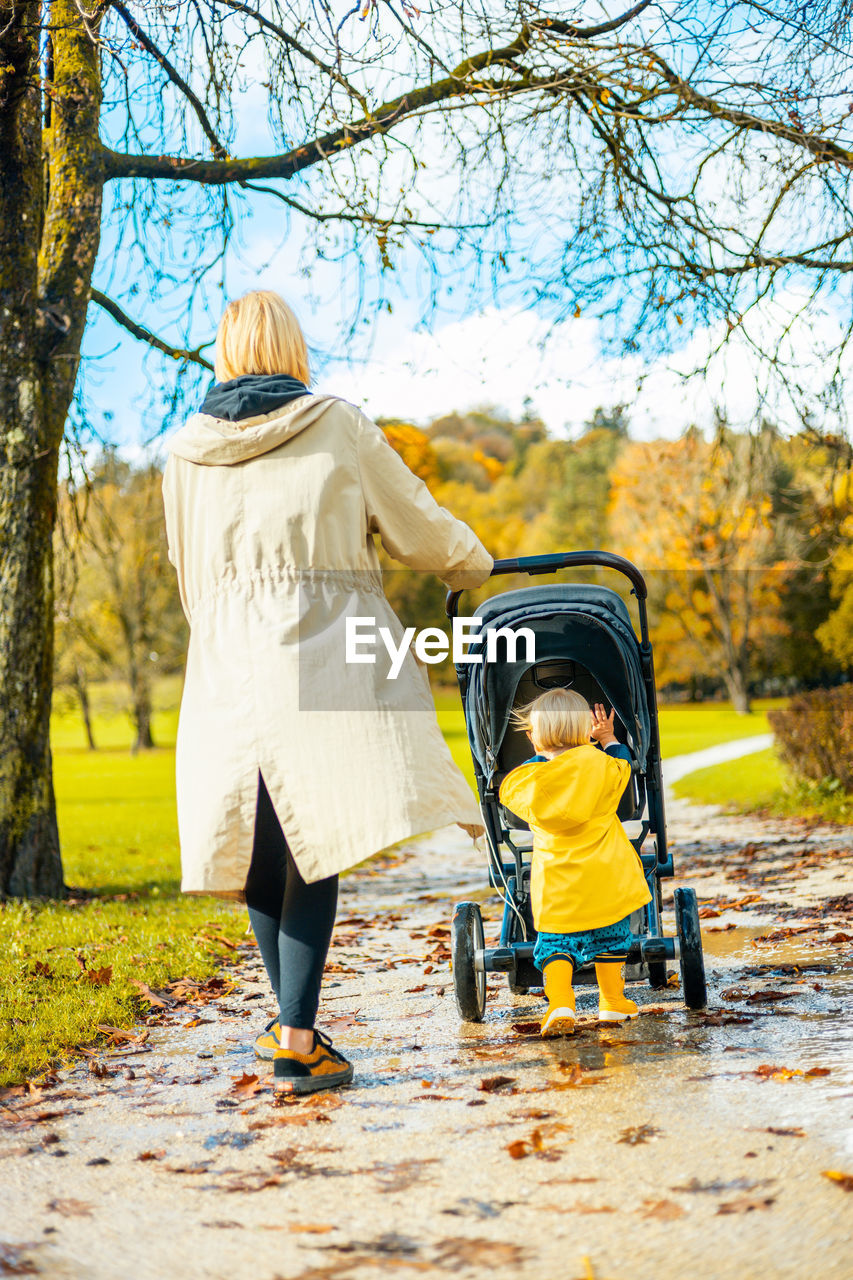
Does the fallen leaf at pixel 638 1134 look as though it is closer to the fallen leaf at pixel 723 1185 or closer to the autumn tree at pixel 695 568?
the fallen leaf at pixel 723 1185

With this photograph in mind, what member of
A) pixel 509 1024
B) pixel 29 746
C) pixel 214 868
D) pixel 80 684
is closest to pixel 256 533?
pixel 214 868

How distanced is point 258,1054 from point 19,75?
602cm

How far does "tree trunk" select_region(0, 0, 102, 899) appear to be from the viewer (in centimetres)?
782

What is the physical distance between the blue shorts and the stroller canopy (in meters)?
0.66

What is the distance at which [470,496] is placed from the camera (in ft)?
205

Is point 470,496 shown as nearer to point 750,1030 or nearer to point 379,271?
point 379,271

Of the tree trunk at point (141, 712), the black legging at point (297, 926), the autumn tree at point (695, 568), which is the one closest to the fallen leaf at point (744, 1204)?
the black legging at point (297, 926)

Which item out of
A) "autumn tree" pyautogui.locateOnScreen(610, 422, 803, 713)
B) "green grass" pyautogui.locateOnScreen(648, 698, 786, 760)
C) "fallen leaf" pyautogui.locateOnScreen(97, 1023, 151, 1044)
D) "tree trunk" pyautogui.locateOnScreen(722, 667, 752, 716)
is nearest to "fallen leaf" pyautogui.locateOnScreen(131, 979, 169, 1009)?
"fallen leaf" pyautogui.locateOnScreen(97, 1023, 151, 1044)

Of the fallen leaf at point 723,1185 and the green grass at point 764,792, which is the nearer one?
the fallen leaf at point 723,1185

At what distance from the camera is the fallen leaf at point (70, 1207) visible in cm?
270

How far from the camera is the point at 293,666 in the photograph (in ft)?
11.2

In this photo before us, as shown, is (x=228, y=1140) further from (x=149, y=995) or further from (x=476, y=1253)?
(x=149, y=995)

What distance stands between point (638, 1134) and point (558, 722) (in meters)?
1.59

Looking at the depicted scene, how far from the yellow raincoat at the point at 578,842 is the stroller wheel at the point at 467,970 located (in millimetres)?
248
